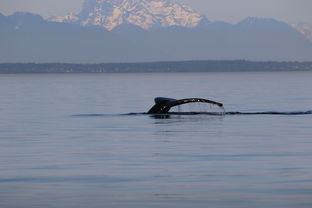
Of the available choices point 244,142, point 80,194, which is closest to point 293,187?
point 80,194

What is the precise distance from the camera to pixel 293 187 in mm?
21875

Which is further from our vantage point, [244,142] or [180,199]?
[244,142]

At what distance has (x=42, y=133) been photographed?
40.7 metres

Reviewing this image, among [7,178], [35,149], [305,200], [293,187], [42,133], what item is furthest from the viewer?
[42,133]

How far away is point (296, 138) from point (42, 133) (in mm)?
11793

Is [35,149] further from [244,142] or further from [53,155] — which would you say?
[244,142]

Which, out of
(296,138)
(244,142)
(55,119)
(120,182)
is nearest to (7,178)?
(120,182)

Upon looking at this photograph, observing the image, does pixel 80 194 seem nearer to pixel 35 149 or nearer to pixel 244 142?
pixel 35 149

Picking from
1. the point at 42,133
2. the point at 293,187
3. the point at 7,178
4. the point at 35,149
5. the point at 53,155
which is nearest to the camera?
the point at 293,187

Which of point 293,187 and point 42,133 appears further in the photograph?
point 42,133

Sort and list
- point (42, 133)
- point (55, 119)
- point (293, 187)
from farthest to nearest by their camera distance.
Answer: point (55, 119)
point (42, 133)
point (293, 187)

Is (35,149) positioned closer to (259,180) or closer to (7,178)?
(7,178)

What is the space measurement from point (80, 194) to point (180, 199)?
250cm

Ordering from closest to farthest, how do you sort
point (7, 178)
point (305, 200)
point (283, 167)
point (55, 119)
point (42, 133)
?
point (305, 200) < point (7, 178) < point (283, 167) < point (42, 133) < point (55, 119)
